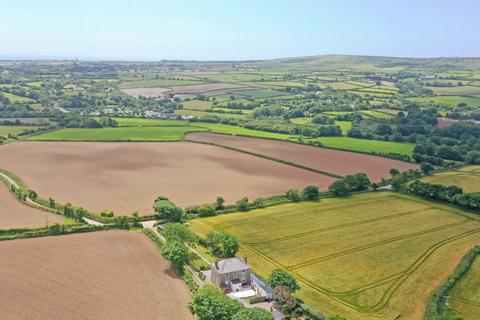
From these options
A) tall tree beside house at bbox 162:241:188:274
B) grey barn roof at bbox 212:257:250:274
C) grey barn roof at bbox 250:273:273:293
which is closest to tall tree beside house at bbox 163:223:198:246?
tall tree beside house at bbox 162:241:188:274

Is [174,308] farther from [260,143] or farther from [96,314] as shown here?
[260,143]

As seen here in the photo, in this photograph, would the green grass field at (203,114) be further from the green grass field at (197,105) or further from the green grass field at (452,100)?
the green grass field at (452,100)

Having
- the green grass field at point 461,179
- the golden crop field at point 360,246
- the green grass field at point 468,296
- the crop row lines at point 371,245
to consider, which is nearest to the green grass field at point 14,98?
the golden crop field at point 360,246

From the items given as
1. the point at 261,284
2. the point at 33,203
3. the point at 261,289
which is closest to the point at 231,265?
the point at 261,284

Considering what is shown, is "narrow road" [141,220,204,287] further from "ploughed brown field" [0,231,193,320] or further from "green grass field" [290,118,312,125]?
"green grass field" [290,118,312,125]

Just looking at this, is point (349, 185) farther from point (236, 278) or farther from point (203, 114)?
point (203, 114)

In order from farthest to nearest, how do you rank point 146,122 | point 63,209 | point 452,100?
point 452,100 → point 146,122 → point 63,209

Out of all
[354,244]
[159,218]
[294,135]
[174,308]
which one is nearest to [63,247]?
[159,218]

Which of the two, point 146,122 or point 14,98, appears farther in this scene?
point 14,98
